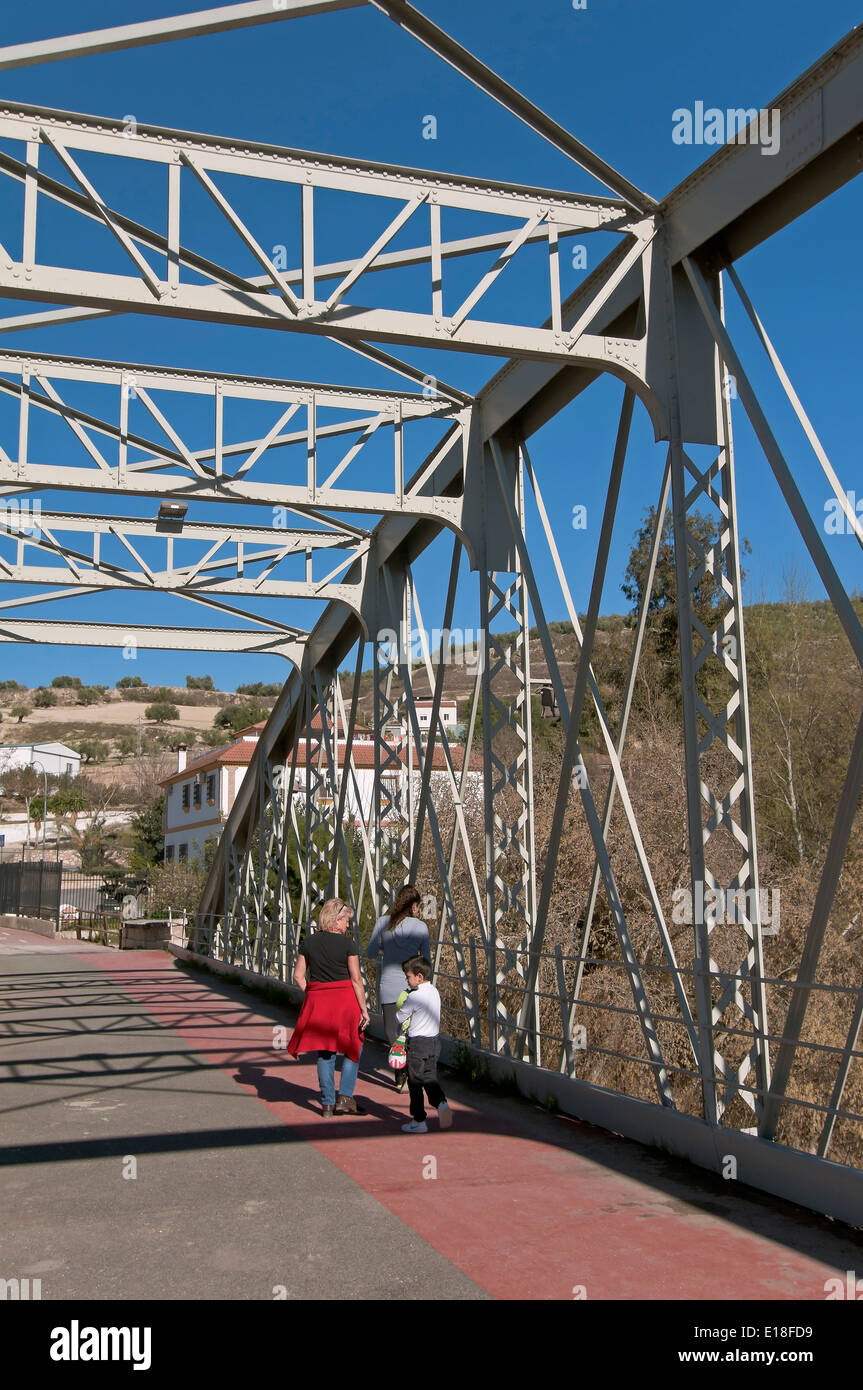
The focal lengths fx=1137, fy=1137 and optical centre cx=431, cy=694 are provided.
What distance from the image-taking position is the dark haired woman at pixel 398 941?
9.73 m

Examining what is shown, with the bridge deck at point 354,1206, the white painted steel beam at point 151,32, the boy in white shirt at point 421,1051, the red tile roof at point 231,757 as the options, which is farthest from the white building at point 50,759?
the white painted steel beam at point 151,32

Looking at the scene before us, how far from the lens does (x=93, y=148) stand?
294 inches

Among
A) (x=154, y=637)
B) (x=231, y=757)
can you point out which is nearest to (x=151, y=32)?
(x=154, y=637)

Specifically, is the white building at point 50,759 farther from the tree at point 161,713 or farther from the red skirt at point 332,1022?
the red skirt at point 332,1022

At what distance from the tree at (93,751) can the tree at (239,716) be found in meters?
13.5

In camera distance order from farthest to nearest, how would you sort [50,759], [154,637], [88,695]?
[88,695], [50,759], [154,637]

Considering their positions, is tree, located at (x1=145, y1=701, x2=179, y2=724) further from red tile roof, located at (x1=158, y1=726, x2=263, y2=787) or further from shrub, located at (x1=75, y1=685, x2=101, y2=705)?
red tile roof, located at (x1=158, y1=726, x2=263, y2=787)

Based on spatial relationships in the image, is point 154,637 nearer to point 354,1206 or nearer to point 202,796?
point 354,1206

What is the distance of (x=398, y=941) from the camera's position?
32.0ft

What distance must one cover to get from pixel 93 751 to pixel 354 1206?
393 feet

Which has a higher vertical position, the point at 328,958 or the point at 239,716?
the point at 239,716

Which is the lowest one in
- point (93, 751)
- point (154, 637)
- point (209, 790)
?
point (209, 790)
